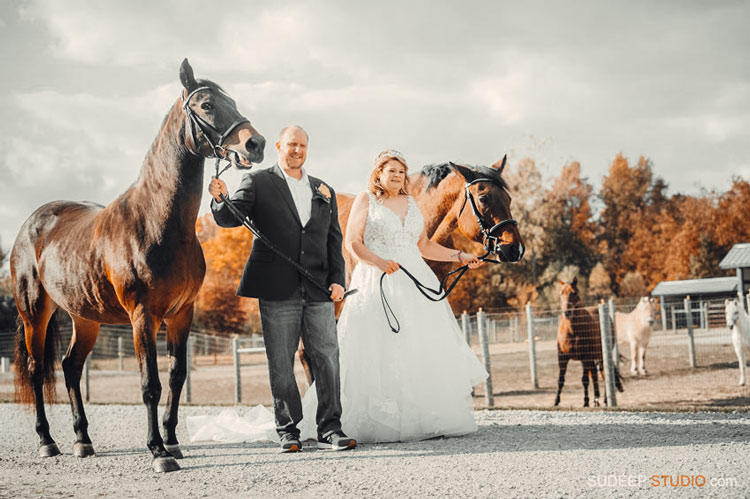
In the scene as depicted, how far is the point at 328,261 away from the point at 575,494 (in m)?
2.38

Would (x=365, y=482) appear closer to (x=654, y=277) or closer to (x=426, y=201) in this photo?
(x=426, y=201)

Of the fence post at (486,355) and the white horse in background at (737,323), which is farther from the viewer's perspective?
the white horse in background at (737,323)

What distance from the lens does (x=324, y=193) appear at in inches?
185

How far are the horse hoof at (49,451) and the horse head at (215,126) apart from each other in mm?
2732

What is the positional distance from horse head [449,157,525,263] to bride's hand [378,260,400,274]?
1099 millimetres

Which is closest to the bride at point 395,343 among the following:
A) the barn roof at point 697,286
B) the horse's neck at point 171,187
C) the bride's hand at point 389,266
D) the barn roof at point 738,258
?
the bride's hand at point 389,266

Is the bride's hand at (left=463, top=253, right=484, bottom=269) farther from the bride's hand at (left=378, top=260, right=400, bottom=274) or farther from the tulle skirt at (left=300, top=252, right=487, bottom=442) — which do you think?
the bride's hand at (left=378, top=260, right=400, bottom=274)

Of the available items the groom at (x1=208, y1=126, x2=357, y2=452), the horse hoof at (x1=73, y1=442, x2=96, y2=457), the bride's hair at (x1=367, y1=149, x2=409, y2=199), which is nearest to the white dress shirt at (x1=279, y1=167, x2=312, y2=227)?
the groom at (x1=208, y1=126, x2=357, y2=452)

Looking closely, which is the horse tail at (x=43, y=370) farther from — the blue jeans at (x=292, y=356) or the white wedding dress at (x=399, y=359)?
the blue jeans at (x=292, y=356)

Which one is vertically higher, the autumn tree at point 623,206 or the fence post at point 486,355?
the autumn tree at point 623,206

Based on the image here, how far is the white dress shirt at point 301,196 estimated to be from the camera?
4652mm

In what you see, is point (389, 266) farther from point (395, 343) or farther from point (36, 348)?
point (36, 348)

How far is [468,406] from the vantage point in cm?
509

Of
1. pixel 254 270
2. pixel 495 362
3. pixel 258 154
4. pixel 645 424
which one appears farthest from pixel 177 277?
pixel 495 362
